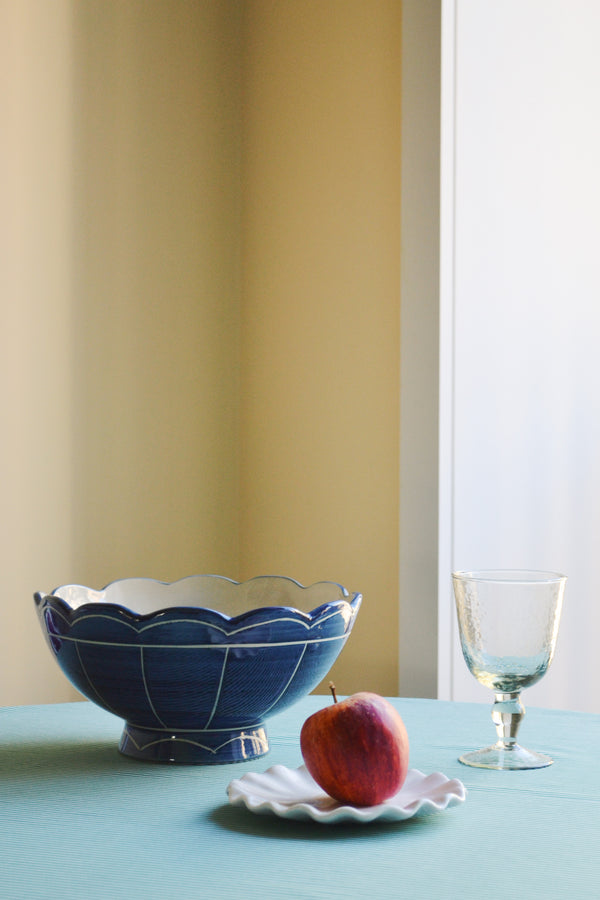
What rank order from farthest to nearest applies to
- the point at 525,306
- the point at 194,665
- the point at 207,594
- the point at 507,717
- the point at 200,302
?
the point at 200,302
the point at 525,306
the point at 207,594
the point at 507,717
the point at 194,665

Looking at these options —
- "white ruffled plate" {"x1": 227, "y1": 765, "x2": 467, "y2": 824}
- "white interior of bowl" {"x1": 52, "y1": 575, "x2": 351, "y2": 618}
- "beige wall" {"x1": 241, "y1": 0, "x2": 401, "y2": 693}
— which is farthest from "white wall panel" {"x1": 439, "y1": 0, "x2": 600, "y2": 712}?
"white ruffled plate" {"x1": 227, "y1": 765, "x2": 467, "y2": 824}

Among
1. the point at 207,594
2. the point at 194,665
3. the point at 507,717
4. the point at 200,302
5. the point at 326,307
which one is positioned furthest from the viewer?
the point at 200,302

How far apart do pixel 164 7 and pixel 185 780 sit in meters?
2.01

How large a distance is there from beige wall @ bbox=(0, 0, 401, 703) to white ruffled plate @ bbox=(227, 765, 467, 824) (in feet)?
4.17

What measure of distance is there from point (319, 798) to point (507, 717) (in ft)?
0.80

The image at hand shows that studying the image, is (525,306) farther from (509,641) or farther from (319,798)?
(319,798)

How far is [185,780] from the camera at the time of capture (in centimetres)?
79

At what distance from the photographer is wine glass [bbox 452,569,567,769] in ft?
2.77

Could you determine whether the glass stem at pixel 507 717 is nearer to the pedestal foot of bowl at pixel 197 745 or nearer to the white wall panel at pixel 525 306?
the pedestal foot of bowl at pixel 197 745

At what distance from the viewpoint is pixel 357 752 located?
667 mm

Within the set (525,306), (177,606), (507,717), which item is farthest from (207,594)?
(525,306)

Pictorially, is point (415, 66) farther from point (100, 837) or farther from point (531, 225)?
point (100, 837)

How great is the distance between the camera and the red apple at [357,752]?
2.19ft

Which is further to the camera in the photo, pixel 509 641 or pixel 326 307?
pixel 326 307
